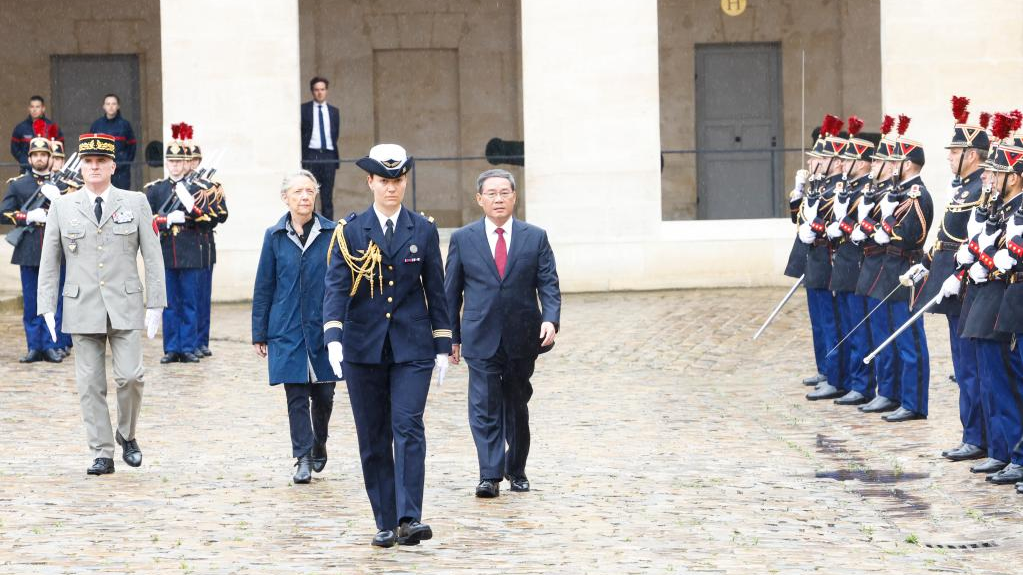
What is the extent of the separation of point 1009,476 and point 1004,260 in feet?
3.83

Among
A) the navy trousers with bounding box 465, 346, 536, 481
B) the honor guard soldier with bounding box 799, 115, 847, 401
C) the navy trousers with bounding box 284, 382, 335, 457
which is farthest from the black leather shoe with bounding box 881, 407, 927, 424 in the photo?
the navy trousers with bounding box 284, 382, 335, 457

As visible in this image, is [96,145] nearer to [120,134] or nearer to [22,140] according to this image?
[120,134]

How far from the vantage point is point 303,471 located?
9.93 metres

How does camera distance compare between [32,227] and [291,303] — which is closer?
[291,303]

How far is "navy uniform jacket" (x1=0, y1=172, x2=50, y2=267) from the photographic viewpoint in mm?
15797

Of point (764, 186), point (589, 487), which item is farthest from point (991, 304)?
point (764, 186)

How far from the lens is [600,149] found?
20.6 metres

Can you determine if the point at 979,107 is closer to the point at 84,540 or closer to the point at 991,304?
the point at 991,304

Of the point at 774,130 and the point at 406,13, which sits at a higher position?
the point at 406,13

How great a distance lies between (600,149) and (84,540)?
12.9 m

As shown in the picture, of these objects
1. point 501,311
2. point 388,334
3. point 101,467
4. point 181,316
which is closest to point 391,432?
point 388,334

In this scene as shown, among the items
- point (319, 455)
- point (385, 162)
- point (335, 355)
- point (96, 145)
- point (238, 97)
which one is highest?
point (238, 97)

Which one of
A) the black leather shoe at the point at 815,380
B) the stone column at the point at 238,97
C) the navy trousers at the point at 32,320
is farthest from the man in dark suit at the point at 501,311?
the stone column at the point at 238,97

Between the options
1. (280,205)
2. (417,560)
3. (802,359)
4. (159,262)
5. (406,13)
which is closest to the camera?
(417,560)
